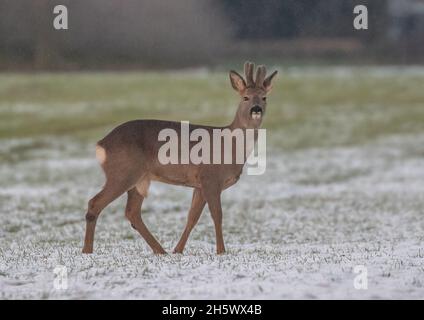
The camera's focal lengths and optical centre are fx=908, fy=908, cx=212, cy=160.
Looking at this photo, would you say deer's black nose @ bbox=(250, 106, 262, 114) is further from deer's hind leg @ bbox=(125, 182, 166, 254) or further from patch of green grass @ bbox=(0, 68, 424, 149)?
patch of green grass @ bbox=(0, 68, 424, 149)

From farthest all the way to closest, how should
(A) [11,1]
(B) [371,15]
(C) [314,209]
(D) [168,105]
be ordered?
(B) [371,15]
(D) [168,105]
(A) [11,1]
(C) [314,209]

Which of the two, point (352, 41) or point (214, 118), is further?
point (352, 41)

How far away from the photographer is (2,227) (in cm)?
2002

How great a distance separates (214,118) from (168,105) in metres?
6.21

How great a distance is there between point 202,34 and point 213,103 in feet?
89.9

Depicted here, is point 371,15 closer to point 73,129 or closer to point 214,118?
point 214,118

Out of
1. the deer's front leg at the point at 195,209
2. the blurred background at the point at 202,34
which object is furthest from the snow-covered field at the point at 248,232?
the blurred background at the point at 202,34

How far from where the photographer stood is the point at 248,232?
62.8 ft

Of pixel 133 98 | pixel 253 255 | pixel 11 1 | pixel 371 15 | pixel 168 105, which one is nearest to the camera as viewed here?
pixel 253 255

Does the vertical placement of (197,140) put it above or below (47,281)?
above

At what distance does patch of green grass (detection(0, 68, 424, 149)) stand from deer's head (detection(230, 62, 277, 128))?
1163 inches

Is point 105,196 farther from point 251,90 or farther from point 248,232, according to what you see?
point 248,232

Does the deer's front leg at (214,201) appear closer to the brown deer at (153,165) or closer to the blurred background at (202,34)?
the brown deer at (153,165)

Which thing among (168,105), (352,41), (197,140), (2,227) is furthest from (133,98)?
(197,140)
